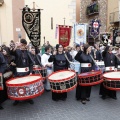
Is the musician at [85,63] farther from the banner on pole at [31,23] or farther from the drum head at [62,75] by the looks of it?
the banner on pole at [31,23]

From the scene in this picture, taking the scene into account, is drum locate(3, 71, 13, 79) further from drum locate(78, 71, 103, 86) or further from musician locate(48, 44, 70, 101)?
drum locate(78, 71, 103, 86)

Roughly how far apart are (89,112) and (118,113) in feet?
2.15

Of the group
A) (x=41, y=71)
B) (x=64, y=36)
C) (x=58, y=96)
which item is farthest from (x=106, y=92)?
(x=64, y=36)

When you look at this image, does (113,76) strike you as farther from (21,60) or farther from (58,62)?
(21,60)

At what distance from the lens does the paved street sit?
4.55 metres

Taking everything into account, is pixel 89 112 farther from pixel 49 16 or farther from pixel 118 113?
pixel 49 16

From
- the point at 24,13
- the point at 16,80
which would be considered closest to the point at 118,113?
the point at 16,80

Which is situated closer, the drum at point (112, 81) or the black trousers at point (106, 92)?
the drum at point (112, 81)

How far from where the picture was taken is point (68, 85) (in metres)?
4.61

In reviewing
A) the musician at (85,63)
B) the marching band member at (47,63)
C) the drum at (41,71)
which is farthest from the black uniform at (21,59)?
the musician at (85,63)

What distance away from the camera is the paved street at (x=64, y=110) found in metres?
4.55

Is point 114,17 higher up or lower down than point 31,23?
higher up

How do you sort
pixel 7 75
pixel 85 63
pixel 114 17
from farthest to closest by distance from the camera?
pixel 114 17 < pixel 85 63 < pixel 7 75

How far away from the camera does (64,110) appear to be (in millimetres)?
4957
